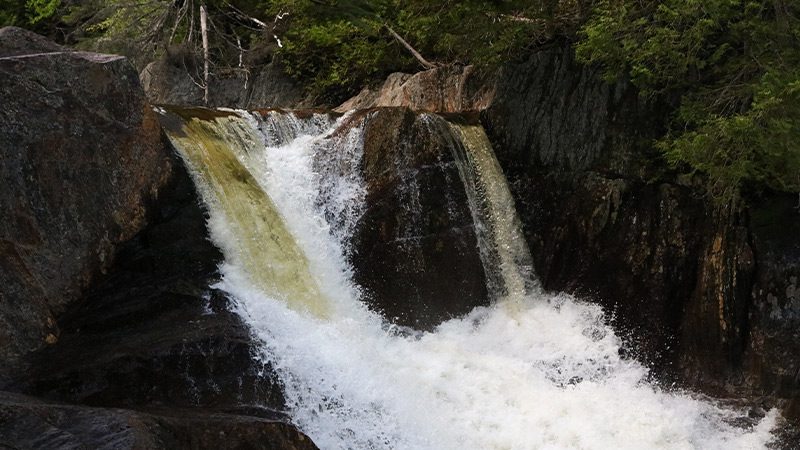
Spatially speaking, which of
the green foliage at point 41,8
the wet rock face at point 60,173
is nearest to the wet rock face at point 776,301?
the wet rock face at point 60,173

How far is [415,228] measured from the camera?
8883 millimetres

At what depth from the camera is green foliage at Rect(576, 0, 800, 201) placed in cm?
674

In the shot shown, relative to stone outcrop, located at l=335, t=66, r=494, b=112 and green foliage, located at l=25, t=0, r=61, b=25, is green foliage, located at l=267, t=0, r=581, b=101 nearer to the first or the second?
stone outcrop, located at l=335, t=66, r=494, b=112

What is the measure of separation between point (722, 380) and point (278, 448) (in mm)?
5219

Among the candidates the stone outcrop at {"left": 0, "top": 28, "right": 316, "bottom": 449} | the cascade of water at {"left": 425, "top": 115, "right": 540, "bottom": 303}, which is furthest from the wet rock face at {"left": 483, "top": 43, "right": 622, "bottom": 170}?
the stone outcrop at {"left": 0, "top": 28, "right": 316, "bottom": 449}

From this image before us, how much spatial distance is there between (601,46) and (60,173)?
5644 millimetres

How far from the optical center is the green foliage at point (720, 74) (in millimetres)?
6742

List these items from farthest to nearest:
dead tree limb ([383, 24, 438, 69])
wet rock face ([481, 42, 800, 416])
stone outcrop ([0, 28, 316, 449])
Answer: dead tree limb ([383, 24, 438, 69]) → wet rock face ([481, 42, 800, 416]) → stone outcrop ([0, 28, 316, 449])

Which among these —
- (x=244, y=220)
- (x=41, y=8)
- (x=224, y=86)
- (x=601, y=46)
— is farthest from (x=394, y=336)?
(x=41, y=8)

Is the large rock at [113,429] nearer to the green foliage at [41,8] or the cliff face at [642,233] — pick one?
the cliff face at [642,233]

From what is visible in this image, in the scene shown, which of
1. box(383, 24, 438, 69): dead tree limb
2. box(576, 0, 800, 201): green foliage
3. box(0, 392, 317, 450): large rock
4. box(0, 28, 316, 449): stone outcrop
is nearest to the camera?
box(0, 392, 317, 450): large rock

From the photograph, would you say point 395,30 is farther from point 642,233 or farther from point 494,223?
point 642,233

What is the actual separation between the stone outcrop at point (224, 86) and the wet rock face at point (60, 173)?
630 centimetres

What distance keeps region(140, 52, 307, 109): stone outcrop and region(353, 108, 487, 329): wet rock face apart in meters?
5.33
